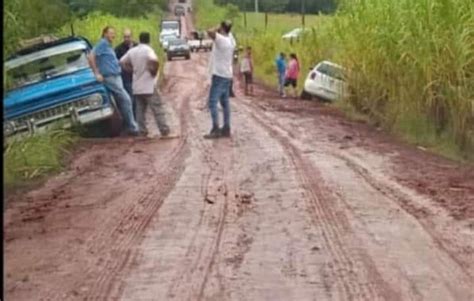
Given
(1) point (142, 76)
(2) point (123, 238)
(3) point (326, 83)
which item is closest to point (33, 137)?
(1) point (142, 76)

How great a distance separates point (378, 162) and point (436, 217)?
4.36 m

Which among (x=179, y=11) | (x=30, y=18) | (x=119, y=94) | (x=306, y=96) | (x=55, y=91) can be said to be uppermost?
(x=30, y=18)

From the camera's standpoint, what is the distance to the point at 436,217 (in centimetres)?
1050

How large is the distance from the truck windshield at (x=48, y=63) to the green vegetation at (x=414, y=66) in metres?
4.96

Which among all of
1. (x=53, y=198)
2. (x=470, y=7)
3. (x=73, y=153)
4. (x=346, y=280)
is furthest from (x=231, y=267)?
(x=470, y=7)

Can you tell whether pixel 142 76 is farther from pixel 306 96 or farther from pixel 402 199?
pixel 306 96

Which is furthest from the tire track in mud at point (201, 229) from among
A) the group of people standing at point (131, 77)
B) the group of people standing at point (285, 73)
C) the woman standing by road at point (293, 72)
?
the group of people standing at point (285, 73)

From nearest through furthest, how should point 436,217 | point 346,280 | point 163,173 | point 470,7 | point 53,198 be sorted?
point 346,280
point 436,217
point 53,198
point 163,173
point 470,7

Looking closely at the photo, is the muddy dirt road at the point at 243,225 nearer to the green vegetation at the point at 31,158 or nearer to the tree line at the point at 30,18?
the green vegetation at the point at 31,158

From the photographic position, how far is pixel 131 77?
1822 cm

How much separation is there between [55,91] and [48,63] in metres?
0.85

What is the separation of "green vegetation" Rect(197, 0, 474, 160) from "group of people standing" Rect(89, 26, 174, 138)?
386 centimetres

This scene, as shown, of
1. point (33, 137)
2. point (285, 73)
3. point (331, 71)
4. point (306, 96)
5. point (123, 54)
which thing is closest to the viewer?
point (33, 137)

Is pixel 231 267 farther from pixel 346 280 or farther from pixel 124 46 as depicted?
pixel 124 46
